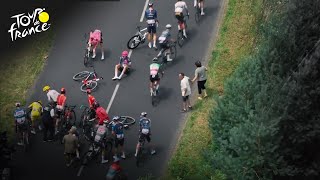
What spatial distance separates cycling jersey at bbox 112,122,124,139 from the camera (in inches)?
1043

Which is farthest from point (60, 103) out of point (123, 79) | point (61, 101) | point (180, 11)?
point (180, 11)

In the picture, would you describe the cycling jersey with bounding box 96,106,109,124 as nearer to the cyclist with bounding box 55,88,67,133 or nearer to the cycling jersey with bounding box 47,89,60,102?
the cyclist with bounding box 55,88,67,133

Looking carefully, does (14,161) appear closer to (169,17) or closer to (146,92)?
(146,92)

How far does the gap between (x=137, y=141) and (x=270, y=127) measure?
315 inches

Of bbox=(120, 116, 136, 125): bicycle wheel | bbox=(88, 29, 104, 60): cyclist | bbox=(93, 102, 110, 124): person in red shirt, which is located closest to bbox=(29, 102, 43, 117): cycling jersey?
bbox=(93, 102, 110, 124): person in red shirt

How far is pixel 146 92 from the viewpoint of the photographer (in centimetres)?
3014

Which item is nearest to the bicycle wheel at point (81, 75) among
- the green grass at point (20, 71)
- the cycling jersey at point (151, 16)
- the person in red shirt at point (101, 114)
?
the green grass at point (20, 71)

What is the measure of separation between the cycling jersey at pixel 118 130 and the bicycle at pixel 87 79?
4.55 meters

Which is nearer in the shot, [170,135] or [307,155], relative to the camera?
[307,155]

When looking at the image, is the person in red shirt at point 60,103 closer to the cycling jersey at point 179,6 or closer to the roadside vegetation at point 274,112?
the roadside vegetation at point 274,112

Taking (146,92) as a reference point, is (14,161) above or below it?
below

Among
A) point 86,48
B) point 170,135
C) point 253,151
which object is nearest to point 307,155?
point 253,151

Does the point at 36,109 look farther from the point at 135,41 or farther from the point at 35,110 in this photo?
the point at 135,41

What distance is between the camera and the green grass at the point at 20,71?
30.9m
